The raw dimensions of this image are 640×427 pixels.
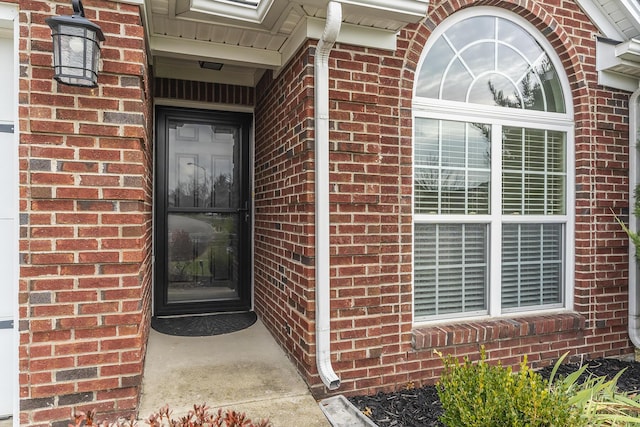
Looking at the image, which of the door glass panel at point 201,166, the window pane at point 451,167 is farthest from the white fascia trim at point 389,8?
the door glass panel at point 201,166

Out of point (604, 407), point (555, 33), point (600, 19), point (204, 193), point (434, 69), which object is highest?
point (600, 19)

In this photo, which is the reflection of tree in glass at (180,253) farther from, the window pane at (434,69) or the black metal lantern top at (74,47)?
Result: the window pane at (434,69)

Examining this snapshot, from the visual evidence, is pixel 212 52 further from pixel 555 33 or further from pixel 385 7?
pixel 555 33

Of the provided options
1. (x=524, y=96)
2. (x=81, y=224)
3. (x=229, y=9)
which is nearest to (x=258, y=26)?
(x=229, y=9)

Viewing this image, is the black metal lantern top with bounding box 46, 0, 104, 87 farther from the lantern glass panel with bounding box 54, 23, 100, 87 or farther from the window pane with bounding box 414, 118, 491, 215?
the window pane with bounding box 414, 118, 491, 215

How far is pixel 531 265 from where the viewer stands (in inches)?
137

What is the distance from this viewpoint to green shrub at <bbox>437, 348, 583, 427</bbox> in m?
1.70

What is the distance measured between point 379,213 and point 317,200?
1.59 feet

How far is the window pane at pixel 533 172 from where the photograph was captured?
336cm

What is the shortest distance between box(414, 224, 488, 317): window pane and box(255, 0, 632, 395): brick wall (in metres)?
0.16

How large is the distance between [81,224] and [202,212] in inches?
75.5

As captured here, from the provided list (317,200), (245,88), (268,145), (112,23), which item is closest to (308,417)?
(317,200)

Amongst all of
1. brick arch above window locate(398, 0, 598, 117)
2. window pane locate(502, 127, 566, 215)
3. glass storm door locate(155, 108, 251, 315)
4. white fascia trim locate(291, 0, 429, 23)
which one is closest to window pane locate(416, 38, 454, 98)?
brick arch above window locate(398, 0, 598, 117)

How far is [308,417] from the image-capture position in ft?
7.93
